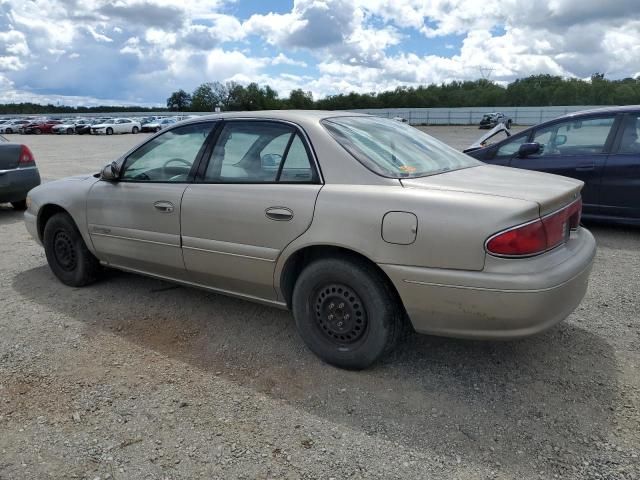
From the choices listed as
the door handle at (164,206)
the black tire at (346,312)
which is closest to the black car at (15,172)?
the door handle at (164,206)

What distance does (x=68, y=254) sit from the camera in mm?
4645

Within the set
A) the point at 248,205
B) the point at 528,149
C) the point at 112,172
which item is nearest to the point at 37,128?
the point at 112,172

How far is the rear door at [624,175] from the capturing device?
576 centimetres

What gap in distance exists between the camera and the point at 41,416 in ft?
9.01

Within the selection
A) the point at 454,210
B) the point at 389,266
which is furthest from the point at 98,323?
the point at 454,210

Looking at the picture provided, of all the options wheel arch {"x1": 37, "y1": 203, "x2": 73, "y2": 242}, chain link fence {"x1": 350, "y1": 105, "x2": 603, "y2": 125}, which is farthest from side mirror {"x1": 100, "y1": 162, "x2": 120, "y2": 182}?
chain link fence {"x1": 350, "y1": 105, "x2": 603, "y2": 125}

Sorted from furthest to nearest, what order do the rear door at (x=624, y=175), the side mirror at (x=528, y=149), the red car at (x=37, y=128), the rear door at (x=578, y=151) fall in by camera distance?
1. the red car at (x=37, y=128)
2. the side mirror at (x=528, y=149)
3. the rear door at (x=578, y=151)
4. the rear door at (x=624, y=175)

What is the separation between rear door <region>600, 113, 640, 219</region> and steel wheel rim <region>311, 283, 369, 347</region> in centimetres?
435

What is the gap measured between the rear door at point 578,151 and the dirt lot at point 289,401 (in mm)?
2316

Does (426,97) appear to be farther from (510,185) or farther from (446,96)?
(510,185)

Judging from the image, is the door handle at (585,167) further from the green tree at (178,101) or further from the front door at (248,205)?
the green tree at (178,101)

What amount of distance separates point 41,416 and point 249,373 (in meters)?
1.13

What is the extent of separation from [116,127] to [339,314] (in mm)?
45831

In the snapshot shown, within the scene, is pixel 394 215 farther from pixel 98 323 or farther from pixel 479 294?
pixel 98 323
